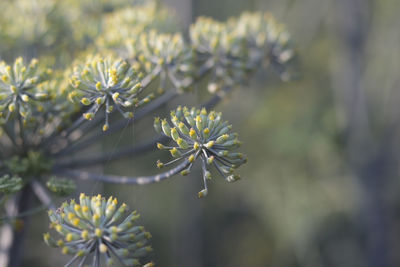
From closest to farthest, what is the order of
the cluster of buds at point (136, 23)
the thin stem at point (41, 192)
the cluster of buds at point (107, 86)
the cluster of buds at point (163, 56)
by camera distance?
the cluster of buds at point (107, 86)
the thin stem at point (41, 192)
the cluster of buds at point (163, 56)
the cluster of buds at point (136, 23)

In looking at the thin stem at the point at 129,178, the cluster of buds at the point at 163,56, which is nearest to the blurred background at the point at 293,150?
the cluster of buds at the point at 163,56

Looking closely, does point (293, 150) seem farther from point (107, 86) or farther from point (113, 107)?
point (107, 86)

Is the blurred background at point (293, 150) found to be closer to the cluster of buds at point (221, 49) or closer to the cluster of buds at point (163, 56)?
the cluster of buds at point (221, 49)

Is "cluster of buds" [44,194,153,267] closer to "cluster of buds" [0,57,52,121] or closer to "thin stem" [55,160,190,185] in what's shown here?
"thin stem" [55,160,190,185]

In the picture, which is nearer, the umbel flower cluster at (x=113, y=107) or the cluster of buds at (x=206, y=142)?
the umbel flower cluster at (x=113, y=107)

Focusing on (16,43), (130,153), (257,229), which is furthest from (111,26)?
(257,229)

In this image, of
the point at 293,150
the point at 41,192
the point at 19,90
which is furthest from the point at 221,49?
the point at 293,150

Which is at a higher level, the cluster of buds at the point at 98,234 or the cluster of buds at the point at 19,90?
the cluster of buds at the point at 19,90
